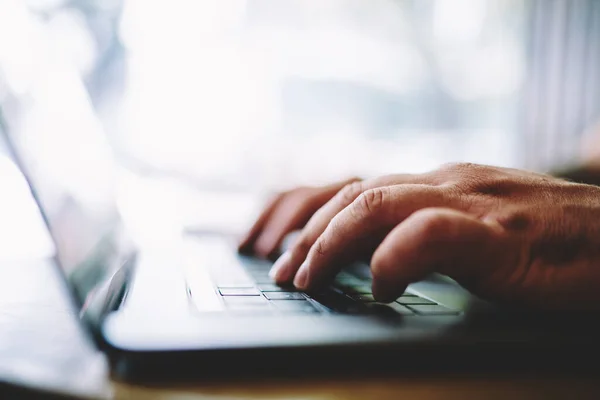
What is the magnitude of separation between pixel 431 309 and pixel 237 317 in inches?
6.1

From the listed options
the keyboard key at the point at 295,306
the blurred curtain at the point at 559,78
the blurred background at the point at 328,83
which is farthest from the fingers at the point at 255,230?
the blurred curtain at the point at 559,78

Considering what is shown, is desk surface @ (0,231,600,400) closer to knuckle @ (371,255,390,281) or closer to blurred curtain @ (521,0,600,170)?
knuckle @ (371,255,390,281)

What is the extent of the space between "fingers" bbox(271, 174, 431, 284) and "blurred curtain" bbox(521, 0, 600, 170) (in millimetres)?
2118

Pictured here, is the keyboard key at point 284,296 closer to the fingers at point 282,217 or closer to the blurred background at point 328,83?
the fingers at point 282,217

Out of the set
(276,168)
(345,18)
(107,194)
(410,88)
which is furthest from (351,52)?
(107,194)

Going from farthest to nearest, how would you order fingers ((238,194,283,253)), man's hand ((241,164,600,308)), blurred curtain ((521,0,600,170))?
1. blurred curtain ((521,0,600,170))
2. fingers ((238,194,283,253))
3. man's hand ((241,164,600,308))

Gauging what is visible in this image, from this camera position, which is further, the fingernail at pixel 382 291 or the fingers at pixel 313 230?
the fingers at pixel 313 230

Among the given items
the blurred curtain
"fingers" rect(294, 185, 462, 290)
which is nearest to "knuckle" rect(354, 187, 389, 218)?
"fingers" rect(294, 185, 462, 290)

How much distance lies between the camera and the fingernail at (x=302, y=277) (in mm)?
427

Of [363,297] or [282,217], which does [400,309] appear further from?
[282,217]

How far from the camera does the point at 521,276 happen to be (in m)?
0.38

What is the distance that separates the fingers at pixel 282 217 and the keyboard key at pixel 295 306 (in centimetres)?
28

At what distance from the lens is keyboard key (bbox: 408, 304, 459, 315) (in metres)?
0.38

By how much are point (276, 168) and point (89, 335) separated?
1.87 meters
